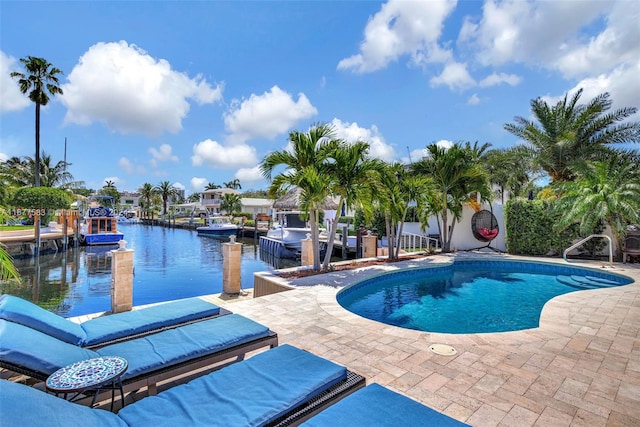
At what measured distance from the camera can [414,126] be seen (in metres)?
18.8

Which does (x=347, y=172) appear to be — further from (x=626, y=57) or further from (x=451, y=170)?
(x=626, y=57)

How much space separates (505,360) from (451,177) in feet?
36.2

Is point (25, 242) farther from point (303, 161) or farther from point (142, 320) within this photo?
point (142, 320)

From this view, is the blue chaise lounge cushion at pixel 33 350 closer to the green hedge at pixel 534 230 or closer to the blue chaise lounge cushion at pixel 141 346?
the blue chaise lounge cushion at pixel 141 346

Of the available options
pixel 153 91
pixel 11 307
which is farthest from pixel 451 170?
pixel 11 307

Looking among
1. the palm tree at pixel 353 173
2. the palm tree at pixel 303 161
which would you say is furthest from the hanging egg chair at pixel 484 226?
the palm tree at pixel 303 161

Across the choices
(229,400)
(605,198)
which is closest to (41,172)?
(229,400)

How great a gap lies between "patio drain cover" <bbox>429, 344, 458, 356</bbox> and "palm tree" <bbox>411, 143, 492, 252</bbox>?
30.3 feet

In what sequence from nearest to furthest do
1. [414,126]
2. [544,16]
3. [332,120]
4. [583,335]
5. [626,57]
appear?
[583,335] < [544,16] < [332,120] < [626,57] < [414,126]

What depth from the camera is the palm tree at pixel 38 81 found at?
77.0 feet

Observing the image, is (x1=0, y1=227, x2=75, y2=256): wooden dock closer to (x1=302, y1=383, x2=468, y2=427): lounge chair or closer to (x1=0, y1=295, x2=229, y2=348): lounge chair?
(x1=0, y1=295, x2=229, y2=348): lounge chair

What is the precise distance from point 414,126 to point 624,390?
17.1 metres

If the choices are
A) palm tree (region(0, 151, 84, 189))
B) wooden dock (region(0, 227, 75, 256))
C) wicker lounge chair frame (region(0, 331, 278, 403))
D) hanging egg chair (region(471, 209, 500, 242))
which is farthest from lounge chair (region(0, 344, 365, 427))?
palm tree (region(0, 151, 84, 189))

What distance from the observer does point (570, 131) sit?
14602 mm
